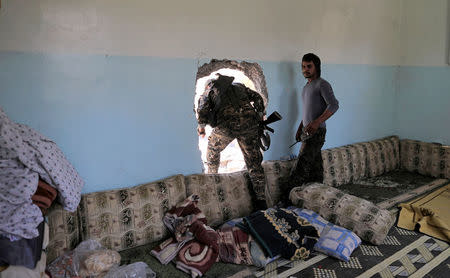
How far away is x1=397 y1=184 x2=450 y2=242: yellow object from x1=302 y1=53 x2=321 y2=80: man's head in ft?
5.10

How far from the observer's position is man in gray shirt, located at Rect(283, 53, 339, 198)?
311 centimetres

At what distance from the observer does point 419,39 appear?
453 centimetres

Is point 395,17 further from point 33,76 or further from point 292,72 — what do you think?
point 33,76

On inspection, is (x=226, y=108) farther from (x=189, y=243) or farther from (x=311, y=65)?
(x=189, y=243)

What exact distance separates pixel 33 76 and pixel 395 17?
4.62 metres

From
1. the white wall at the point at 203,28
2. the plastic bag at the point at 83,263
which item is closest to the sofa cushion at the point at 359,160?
the white wall at the point at 203,28

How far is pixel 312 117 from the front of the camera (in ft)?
10.6

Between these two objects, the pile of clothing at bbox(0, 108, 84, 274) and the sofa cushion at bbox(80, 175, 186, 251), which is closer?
the pile of clothing at bbox(0, 108, 84, 274)

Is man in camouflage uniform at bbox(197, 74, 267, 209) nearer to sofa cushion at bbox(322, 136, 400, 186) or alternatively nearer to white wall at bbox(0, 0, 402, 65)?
white wall at bbox(0, 0, 402, 65)

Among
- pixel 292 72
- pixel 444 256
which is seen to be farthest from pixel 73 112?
pixel 444 256

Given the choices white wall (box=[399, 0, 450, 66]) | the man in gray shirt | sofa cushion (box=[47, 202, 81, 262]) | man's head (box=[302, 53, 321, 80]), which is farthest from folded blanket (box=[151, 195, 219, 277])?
white wall (box=[399, 0, 450, 66])

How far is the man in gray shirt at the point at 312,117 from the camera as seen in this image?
311 cm

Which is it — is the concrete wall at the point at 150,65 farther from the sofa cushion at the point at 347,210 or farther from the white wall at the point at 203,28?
the sofa cushion at the point at 347,210

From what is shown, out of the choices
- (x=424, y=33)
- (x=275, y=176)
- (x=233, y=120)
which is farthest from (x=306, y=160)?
(x=424, y=33)
